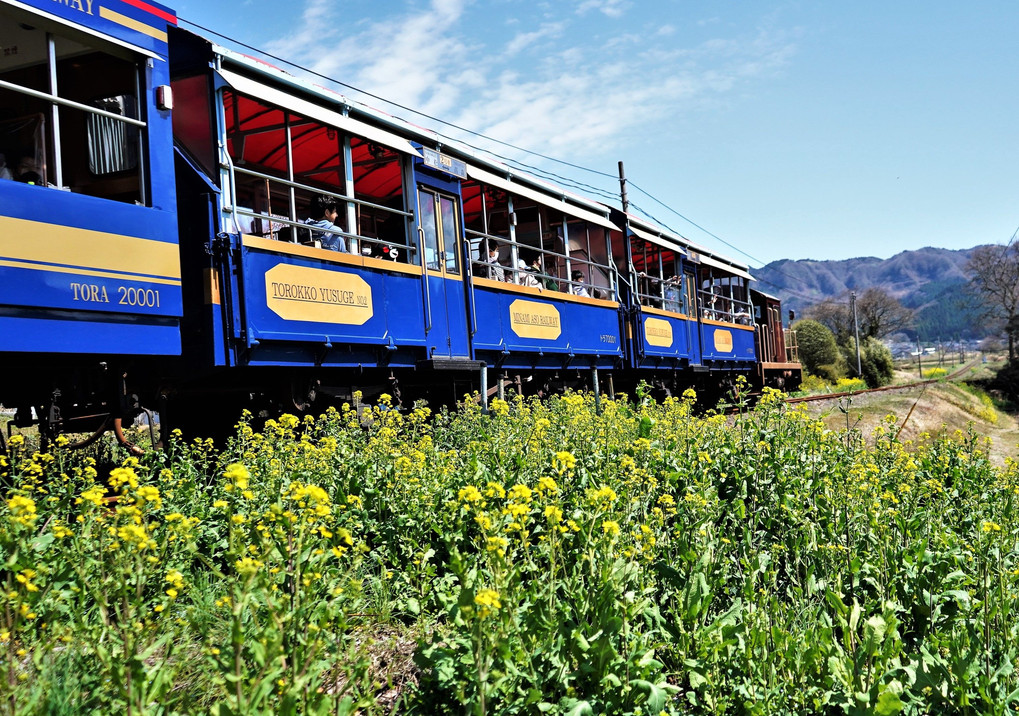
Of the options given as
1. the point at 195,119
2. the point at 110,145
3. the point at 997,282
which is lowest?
the point at 110,145

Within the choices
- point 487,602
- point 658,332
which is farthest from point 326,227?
point 658,332

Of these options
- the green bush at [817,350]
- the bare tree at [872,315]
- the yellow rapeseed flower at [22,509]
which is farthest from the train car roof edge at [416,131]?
the bare tree at [872,315]

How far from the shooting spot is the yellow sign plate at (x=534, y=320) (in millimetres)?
11969

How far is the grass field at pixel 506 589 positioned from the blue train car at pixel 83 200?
1.31 m

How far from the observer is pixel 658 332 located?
1697 centimetres

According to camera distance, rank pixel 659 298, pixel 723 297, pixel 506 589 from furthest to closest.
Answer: pixel 723 297, pixel 659 298, pixel 506 589

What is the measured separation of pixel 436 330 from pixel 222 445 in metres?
2.84

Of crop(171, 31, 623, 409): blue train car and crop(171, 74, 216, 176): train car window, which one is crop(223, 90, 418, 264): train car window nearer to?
A: crop(171, 31, 623, 409): blue train car

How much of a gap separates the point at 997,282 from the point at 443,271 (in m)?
62.1

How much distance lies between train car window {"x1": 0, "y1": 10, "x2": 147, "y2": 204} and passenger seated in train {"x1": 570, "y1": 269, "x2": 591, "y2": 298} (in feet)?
26.9

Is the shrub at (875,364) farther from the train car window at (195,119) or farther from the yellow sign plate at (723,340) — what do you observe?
the train car window at (195,119)

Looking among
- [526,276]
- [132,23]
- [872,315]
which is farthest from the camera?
[872,315]

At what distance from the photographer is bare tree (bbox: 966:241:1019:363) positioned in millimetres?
59312

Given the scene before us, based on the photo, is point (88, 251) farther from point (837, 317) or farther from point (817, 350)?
point (837, 317)
